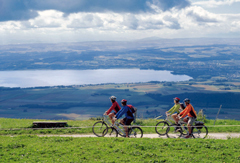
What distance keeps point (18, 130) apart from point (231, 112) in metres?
124

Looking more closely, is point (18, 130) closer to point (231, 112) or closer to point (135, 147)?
point (135, 147)

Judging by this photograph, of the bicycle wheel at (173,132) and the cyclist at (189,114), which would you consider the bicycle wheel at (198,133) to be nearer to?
the cyclist at (189,114)

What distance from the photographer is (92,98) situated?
18938 cm

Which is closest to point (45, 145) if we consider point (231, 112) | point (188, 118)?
point (188, 118)

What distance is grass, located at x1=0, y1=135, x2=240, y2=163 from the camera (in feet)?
38.0

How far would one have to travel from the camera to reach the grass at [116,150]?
11578mm

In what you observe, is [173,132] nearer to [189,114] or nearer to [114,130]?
[189,114]

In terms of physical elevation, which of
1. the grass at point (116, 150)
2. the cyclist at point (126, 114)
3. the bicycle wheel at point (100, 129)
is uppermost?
the cyclist at point (126, 114)

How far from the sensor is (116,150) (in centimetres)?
1241

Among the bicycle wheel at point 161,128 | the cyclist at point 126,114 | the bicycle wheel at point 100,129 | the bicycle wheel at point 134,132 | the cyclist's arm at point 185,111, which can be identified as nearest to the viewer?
the cyclist at point 126,114

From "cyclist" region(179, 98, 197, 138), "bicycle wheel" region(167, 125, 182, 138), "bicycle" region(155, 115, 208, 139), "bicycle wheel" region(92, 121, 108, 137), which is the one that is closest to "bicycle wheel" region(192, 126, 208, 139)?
"bicycle" region(155, 115, 208, 139)

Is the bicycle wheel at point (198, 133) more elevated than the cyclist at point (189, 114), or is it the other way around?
the cyclist at point (189, 114)

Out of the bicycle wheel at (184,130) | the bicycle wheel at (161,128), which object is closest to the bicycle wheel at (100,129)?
the bicycle wheel at (161,128)

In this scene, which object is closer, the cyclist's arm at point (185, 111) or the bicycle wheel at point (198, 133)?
the cyclist's arm at point (185, 111)
